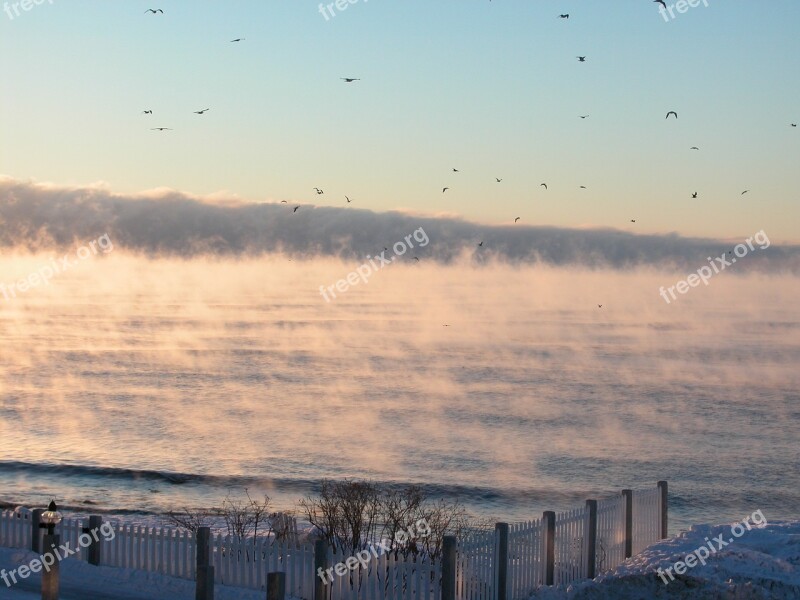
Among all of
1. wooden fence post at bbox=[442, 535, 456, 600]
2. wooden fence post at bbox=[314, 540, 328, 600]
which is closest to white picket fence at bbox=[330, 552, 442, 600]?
wooden fence post at bbox=[442, 535, 456, 600]

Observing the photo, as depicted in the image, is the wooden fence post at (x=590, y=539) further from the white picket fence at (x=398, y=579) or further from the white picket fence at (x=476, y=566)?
the white picket fence at (x=398, y=579)

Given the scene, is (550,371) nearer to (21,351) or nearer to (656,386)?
(656,386)

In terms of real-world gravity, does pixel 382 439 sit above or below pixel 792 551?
below

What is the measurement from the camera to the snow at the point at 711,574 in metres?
17.5

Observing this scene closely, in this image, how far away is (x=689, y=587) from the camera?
17625 mm

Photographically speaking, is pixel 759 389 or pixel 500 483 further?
pixel 759 389

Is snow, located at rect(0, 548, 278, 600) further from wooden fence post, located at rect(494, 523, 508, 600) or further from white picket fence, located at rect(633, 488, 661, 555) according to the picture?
white picket fence, located at rect(633, 488, 661, 555)

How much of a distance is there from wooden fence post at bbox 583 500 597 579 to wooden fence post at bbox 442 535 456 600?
454 cm

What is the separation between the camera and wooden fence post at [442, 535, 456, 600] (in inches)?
629

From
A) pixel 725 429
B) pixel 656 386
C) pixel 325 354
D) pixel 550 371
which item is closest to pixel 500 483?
pixel 725 429

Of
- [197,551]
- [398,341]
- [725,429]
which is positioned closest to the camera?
[197,551]

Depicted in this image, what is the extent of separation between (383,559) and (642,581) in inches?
197

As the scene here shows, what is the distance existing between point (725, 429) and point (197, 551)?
68.1 m

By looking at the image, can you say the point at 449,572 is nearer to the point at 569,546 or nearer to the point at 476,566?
the point at 476,566
